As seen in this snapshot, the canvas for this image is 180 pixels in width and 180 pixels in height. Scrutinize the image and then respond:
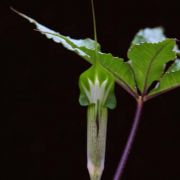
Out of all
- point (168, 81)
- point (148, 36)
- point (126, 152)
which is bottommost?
point (126, 152)

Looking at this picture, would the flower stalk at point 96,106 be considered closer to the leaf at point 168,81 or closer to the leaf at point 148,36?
the leaf at point 168,81

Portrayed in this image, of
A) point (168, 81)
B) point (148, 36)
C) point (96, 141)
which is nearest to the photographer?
point (96, 141)

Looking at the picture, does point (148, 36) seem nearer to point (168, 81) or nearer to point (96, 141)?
point (168, 81)

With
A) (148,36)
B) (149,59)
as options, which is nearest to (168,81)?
(149,59)

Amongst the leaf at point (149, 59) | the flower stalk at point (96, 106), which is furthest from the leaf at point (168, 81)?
the flower stalk at point (96, 106)

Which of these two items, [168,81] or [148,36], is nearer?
[168,81]

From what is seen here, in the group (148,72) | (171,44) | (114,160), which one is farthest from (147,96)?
(114,160)

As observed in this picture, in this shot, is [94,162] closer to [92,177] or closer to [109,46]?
[92,177]

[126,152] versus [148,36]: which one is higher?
[148,36]
